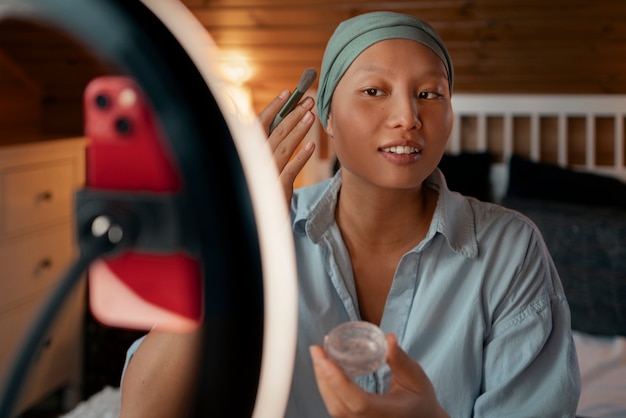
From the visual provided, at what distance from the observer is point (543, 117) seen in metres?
3.08

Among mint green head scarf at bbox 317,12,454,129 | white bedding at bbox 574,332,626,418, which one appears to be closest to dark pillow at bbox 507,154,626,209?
white bedding at bbox 574,332,626,418

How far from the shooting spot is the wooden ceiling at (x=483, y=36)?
Result: 102 inches

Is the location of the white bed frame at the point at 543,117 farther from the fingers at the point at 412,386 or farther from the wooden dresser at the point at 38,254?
the wooden dresser at the point at 38,254

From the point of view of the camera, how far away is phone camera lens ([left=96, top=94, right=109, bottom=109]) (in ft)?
0.73

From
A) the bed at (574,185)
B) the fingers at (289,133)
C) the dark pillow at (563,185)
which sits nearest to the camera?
the fingers at (289,133)

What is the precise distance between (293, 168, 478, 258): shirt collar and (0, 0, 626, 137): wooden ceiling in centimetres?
166

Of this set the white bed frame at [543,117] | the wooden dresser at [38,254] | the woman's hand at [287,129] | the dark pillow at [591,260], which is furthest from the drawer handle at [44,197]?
the white bed frame at [543,117]

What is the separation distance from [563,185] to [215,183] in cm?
270

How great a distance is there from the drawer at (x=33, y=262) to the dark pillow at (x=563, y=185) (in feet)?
8.84

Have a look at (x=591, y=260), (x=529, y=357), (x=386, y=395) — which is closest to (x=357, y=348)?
(x=386, y=395)

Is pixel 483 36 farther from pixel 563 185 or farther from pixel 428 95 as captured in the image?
pixel 428 95

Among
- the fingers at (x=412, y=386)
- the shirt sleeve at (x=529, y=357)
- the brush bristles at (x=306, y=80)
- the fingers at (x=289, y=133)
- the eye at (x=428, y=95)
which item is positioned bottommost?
the shirt sleeve at (x=529, y=357)

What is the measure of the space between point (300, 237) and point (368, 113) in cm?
23

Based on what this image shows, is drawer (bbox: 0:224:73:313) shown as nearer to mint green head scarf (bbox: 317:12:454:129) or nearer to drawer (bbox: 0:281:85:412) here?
drawer (bbox: 0:281:85:412)
